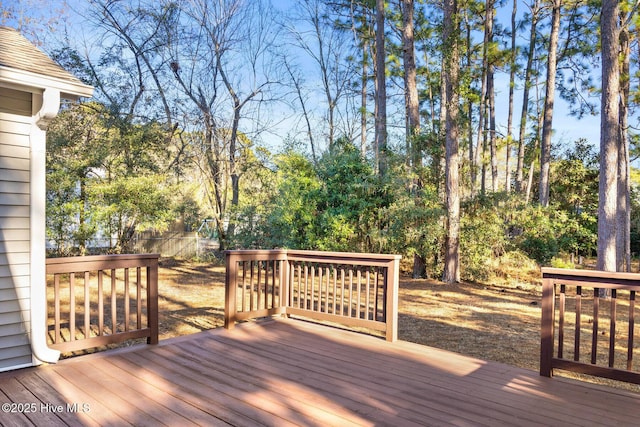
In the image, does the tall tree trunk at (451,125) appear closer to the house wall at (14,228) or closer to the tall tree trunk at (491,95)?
the tall tree trunk at (491,95)

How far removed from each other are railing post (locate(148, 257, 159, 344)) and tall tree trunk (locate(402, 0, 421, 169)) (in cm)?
685

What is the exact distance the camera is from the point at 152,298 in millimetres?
3736

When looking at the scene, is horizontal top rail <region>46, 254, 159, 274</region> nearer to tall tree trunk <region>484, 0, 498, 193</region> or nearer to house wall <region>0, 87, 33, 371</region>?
house wall <region>0, 87, 33, 371</region>

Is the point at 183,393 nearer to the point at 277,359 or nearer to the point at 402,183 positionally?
the point at 277,359

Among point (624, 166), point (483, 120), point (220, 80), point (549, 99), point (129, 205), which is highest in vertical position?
point (220, 80)

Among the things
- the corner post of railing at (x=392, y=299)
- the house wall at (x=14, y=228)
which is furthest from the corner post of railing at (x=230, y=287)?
the house wall at (x=14, y=228)

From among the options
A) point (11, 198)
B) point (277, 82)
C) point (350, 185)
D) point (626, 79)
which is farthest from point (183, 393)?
point (626, 79)

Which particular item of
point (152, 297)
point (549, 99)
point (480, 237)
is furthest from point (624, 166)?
point (152, 297)

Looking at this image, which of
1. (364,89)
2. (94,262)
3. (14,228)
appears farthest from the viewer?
(364,89)

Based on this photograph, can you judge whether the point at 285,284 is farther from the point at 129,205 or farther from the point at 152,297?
the point at 129,205

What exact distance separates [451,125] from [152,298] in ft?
23.4

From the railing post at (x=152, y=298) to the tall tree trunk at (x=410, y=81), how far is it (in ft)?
22.5

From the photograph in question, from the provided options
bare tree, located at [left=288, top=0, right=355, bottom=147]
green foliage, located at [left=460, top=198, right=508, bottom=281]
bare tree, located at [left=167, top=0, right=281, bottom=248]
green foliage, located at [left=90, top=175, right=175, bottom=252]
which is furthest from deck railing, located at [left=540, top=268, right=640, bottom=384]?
bare tree, located at [left=288, top=0, right=355, bottom=147]

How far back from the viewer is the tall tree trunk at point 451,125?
8695 millimetres
